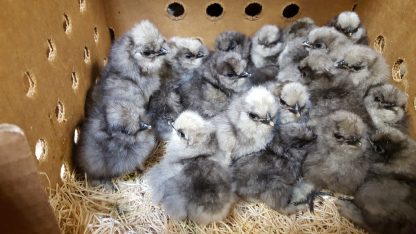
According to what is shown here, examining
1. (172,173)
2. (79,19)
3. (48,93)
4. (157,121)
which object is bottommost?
(172,173)

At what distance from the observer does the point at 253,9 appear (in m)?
2.65

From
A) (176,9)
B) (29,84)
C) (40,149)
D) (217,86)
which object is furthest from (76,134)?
(176,9)

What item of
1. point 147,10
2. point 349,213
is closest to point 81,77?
point 147,10

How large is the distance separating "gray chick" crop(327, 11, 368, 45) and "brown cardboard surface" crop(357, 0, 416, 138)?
7 centimetres

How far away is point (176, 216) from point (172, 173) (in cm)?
18

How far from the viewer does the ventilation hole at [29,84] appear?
1.51 meters

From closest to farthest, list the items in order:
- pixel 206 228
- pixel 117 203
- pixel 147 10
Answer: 1. pixel 206 228
2. pixel 117 203
3. pixel 147 10

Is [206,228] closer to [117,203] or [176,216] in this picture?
[176,216]

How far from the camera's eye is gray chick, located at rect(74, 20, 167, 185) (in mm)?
1856

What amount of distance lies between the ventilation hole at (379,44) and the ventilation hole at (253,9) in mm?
686

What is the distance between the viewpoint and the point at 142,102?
80.9 inches

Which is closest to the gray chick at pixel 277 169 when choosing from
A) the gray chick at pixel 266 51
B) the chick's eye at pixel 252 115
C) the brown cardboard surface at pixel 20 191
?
the chick's eye at pixel 252 115

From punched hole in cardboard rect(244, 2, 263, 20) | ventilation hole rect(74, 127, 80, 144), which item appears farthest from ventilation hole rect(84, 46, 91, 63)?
punched hole in cardboard rect(244, 2, 263, 20)

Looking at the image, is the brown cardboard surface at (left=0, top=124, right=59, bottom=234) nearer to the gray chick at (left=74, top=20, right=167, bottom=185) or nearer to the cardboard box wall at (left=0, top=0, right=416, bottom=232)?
the cardboard box wall at (left=0, top=0, right=416, bottom=232)
